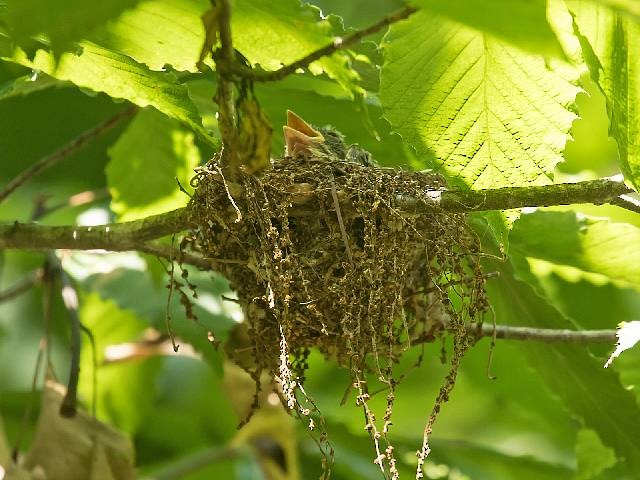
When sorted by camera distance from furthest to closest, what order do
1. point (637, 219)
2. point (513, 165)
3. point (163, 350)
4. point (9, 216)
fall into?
1. point (9, 216)
2. point (163, 350)
3. point (637, 219)
4. point (513, 165)

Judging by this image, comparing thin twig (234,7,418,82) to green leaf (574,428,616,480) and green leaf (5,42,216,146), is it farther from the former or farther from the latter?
green leaf (574,428,616,480)

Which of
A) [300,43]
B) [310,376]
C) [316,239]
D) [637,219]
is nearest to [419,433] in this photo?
[310,376]

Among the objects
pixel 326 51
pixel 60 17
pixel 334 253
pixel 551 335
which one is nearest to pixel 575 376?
pixel 551 335

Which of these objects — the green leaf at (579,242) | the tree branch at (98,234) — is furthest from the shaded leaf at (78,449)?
the green leaf at (579,242)

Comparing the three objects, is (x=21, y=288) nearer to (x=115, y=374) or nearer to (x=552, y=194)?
(x=115, y=374)

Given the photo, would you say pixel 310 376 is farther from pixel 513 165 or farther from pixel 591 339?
pixel 513 165

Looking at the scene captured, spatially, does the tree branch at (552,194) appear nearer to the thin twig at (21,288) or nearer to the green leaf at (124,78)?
the green leaf at (124,78)

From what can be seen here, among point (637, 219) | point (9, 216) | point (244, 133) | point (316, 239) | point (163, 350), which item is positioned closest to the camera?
point (244, 133)
